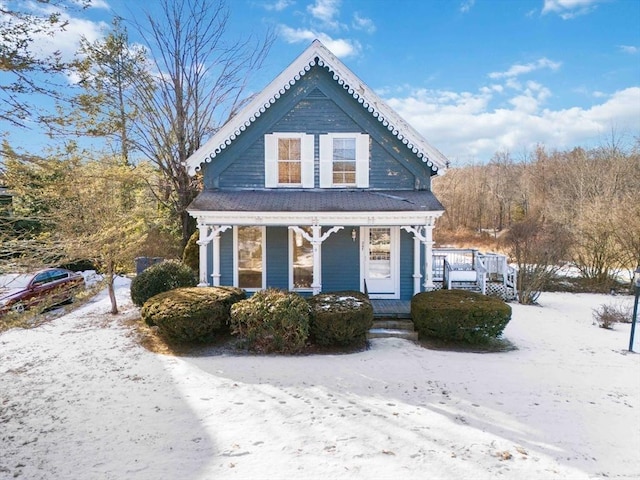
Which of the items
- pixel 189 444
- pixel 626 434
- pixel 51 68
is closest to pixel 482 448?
pixel 626 434

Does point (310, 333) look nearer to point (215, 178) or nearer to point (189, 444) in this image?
point (189, 444)

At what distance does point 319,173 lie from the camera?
12.3 m

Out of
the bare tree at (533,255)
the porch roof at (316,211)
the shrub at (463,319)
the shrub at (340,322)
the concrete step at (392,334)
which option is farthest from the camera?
the bare tree at (533,255)

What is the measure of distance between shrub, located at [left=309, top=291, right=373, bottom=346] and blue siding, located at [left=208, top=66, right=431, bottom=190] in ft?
15.6

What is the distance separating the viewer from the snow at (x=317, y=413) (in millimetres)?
4590

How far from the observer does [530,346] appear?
962 cm

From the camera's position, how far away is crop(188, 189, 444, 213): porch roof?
1075 cm

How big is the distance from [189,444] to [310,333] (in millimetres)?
4401

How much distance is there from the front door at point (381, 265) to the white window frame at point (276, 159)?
8.37 feet

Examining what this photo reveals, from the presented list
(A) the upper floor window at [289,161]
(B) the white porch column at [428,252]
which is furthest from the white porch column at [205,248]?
(B) the white porch column at [428,252]

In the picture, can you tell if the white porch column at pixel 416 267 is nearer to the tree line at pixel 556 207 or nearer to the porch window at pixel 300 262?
the porch window at pixel 300 262

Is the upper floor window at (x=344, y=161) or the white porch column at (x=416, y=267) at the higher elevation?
the upper floor window at (x=344, y=161)

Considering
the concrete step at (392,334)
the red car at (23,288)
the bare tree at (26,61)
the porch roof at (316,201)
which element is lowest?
the concrete step at (392,334)

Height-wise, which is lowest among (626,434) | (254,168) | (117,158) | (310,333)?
(626,434)
